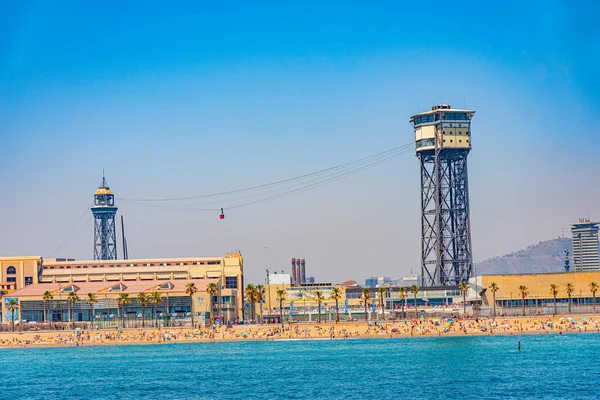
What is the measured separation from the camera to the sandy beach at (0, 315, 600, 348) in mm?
177000

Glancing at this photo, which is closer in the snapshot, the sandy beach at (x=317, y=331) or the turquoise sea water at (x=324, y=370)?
the turquoise sea water at (x=324, y=370)

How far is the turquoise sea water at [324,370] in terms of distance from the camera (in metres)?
104

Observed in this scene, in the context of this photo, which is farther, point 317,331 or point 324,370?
point 317,331

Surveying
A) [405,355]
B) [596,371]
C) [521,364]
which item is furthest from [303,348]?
[596,371]

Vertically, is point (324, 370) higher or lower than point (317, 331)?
lower

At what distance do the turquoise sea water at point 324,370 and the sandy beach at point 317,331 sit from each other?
245 cm

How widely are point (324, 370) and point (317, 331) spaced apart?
58939 mm

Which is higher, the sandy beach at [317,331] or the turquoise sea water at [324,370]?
the sandy beach at [317,331]

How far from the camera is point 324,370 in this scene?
12550 cm

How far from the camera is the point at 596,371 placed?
115 metres

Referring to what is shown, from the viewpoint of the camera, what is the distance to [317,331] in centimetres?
18438

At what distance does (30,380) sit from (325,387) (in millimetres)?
40063

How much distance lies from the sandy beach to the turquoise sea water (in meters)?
2.45

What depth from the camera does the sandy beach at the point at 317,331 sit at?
581ft
